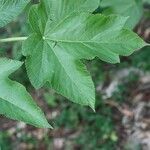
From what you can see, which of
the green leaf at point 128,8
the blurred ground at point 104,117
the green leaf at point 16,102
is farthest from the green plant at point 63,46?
the blurred ground at point 104,117

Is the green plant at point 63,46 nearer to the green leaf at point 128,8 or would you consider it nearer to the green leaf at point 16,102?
the green leaf at point 16,102

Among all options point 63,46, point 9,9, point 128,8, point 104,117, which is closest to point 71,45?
point 63,46

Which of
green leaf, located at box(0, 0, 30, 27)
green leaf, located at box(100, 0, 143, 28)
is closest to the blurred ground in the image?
green leaf, located at box(100, 0, 143, 28)

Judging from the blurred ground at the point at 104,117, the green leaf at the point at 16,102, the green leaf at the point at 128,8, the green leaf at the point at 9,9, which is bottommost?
the blurred ground at the point at 104,117

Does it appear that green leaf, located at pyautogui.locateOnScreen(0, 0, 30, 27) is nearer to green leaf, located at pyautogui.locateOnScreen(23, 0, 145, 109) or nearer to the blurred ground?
green leaf, located at pyautogui.locateOnScreen(23, 0, 145, 109)

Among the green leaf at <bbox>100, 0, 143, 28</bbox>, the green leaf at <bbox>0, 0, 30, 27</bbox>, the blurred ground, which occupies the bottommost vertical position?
the blurred ground

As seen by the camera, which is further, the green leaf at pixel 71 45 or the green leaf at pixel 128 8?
the green leaf at pixel 128 8

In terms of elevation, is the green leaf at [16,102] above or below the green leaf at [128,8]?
above
